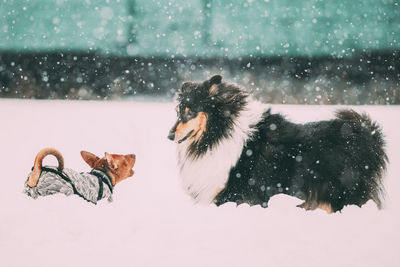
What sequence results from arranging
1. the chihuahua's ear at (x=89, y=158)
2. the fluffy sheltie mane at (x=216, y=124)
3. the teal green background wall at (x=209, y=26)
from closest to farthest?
the fluffy sheltie mane at (x=216, y=124), the chihuahua's ear at (x=89, y=158), the teal green background wall at (x=209, y=26)

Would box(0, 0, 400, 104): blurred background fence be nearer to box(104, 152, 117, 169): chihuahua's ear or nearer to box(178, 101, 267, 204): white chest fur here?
box(178, 101, 267, 204): white chest fur

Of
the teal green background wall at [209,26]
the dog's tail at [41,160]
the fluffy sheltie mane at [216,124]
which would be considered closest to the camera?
the dog's tail at [41,160]

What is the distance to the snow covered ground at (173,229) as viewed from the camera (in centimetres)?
182

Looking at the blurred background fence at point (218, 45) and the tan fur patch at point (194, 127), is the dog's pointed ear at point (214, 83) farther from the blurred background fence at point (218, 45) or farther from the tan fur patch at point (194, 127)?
the blurred background fence at point (218, 45)

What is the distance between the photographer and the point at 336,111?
1.98 meters

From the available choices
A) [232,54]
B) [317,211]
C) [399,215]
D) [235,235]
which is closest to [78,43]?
[232,54]

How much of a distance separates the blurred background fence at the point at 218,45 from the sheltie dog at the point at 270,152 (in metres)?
0.95

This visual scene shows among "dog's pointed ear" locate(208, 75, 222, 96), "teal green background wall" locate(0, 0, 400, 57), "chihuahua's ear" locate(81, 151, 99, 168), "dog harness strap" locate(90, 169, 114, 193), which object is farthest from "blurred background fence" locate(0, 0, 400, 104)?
"dog harness strap" locate(90, 169, 114, 193)

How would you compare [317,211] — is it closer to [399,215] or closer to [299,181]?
[299,181]

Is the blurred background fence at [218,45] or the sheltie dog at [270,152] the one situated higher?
the blurred background fence at [218,45]

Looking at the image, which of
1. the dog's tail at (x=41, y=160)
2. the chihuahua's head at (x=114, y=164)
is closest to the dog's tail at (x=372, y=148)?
the chihuahua's head at (x=114, y=164)

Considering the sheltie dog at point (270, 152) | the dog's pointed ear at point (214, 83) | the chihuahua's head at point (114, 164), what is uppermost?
the dog's pointed ear at point (214, 83)

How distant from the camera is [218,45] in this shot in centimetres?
279

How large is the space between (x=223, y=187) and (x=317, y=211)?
1.76ft
